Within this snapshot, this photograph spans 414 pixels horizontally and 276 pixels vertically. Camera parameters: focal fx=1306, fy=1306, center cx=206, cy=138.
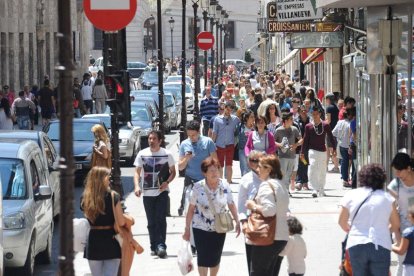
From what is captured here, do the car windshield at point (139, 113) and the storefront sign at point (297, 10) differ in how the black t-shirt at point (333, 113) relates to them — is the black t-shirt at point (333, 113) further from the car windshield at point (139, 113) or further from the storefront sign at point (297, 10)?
the car windshield at point (139, 113)

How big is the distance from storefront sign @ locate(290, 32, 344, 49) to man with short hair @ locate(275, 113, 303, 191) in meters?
3.68

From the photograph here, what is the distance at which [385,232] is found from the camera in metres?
11.1

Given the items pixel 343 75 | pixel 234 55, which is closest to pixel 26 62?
pixel 343 75

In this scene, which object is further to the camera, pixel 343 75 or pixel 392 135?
pixel 343 75

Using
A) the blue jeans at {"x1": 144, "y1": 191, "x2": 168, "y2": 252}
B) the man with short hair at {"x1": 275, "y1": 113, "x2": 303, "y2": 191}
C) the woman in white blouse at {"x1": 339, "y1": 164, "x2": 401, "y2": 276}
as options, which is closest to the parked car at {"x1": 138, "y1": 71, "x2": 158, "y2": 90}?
the man with short hair at {"x1": 275, "y1": 113, "x2": 303, "y2": 191}

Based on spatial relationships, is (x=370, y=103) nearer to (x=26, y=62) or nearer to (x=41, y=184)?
(x=41, y=184)

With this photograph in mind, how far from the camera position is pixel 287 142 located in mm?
21469

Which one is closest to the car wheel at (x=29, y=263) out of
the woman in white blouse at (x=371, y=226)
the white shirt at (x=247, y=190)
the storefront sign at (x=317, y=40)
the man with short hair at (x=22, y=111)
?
the white shirt at (x=247, y=190)

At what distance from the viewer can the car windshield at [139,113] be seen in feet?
121

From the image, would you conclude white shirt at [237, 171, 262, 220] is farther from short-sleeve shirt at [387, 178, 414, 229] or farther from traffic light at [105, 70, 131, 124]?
traffic light at [105, 70, 131, 124]

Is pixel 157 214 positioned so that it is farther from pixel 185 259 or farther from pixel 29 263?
pixel 185 259

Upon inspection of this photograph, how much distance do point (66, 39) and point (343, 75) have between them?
2609 cm

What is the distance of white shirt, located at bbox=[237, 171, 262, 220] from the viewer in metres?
12.5

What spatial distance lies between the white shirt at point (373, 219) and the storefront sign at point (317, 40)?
14.0 meters
